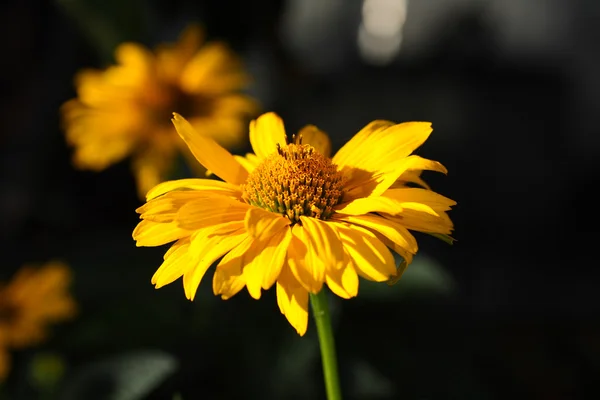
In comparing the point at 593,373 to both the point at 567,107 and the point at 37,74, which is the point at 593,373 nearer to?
the point at 567,107

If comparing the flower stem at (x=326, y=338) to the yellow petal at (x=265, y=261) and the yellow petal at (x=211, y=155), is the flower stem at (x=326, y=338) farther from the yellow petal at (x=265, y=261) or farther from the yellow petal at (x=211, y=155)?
the yellow petal at (x=211, y=155)

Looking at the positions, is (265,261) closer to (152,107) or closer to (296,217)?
(296,217)

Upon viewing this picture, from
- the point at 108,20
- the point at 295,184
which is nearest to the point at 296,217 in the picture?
the point at 295,184

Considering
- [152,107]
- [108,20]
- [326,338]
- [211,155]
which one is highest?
[108,20]

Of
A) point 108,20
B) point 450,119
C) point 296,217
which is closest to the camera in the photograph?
point 296,217

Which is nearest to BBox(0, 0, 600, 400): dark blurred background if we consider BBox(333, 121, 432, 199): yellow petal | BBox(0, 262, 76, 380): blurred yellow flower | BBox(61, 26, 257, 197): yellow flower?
BBox(0, 262, 76, 380): blurred yellow flower

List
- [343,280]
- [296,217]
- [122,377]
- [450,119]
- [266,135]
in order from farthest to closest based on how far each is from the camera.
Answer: [450,119] → [122,377] → [266,135] → [296,217] → [343,280]

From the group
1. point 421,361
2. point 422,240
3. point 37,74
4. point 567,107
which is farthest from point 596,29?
point 37,74

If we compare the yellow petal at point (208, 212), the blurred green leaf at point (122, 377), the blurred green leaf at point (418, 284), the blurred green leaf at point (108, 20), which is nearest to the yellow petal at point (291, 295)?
the yellow petal at point (208, 212)
